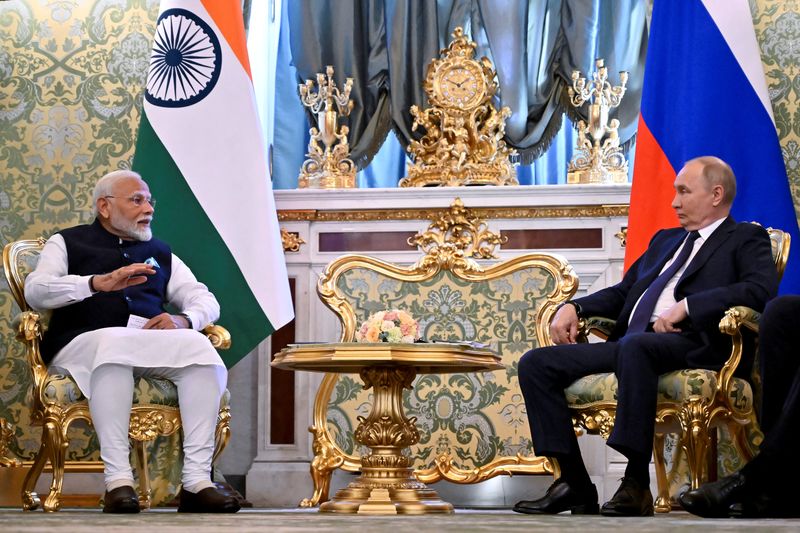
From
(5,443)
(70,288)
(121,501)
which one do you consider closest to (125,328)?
(70,288)

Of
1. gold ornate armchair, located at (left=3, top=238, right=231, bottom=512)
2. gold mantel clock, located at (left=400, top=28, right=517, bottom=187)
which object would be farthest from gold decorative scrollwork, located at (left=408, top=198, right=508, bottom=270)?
gold ornate armchair, located at (left=3, top=238, right=231, bottom=512)

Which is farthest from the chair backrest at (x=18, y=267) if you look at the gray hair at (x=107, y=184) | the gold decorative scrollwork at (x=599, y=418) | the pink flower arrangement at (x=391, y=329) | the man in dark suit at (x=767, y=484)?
the man in dark suit at (x=767, y=484)

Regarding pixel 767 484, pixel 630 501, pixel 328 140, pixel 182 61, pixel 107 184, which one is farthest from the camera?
pixel 328 140

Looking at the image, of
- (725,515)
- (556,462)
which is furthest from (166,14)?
(725,515)

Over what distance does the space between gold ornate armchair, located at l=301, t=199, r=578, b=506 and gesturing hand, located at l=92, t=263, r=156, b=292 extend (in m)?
0.86

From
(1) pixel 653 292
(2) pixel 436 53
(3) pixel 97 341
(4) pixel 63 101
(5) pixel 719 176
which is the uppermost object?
(2) pixel 436 53

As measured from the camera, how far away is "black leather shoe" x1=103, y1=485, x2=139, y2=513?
3.42m

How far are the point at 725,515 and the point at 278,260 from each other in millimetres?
2138

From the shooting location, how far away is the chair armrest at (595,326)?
389 cm

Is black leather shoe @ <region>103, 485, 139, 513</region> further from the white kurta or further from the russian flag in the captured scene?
the russian flag

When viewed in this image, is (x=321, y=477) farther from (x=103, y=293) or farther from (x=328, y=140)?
(x=328, y=140)

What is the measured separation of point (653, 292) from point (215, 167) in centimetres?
182

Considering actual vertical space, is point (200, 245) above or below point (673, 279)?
above

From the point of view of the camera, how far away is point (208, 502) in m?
3.53
